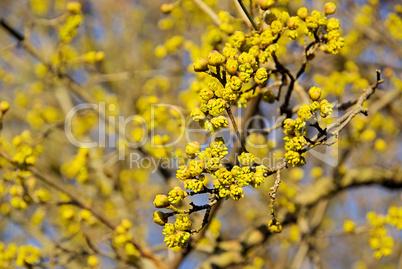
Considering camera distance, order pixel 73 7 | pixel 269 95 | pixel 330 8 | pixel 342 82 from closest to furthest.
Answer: pixel 330 8
pixel 269 95
pixel 73 7
pixel 342 82

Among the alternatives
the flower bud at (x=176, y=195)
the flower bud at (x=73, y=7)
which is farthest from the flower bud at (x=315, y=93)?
the flower bud at (x=73, y=7)

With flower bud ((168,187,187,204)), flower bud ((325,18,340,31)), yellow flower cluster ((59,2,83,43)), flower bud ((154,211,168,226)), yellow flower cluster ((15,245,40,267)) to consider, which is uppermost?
yellow flower cluster ((59,2,83,43))

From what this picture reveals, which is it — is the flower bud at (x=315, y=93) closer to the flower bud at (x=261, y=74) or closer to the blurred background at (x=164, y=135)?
the flower bud at (x=261, y=74)

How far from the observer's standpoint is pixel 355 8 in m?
4.48

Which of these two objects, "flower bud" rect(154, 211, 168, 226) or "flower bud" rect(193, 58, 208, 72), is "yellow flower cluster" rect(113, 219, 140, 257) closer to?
"flower bud" rect(154, 211, 168, 226)

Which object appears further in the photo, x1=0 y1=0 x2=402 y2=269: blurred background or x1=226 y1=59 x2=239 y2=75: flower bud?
x1=0 y1=0 x2=402 y2=269: blurred background

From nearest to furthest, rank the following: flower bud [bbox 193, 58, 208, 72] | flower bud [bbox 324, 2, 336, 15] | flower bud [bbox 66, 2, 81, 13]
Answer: flower bud [bbox 193, 58, 208, 72] < flower bud [bbox 324, 2, 336, 15] < flower bud [bbox 66, 2, 81, 13]

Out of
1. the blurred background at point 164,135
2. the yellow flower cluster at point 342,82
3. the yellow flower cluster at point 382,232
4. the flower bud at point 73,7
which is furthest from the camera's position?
the yellow flower cluster at point 342,82

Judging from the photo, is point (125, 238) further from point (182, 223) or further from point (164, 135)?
point (182, 223)

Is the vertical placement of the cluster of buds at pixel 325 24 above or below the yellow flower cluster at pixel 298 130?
above

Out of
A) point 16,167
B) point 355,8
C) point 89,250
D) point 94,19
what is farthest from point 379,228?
point 94,19

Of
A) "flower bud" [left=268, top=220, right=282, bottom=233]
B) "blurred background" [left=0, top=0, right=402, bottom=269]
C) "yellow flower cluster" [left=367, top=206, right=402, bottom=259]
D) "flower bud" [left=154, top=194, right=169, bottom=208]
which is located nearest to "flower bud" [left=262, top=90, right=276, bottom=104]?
"blurred background" [left=0, top=0, right=402, bottom=269]

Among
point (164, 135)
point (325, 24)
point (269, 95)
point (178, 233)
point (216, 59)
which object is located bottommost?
point (178, 233)

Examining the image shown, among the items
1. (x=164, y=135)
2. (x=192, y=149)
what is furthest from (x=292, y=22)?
(x=164, y=135)
